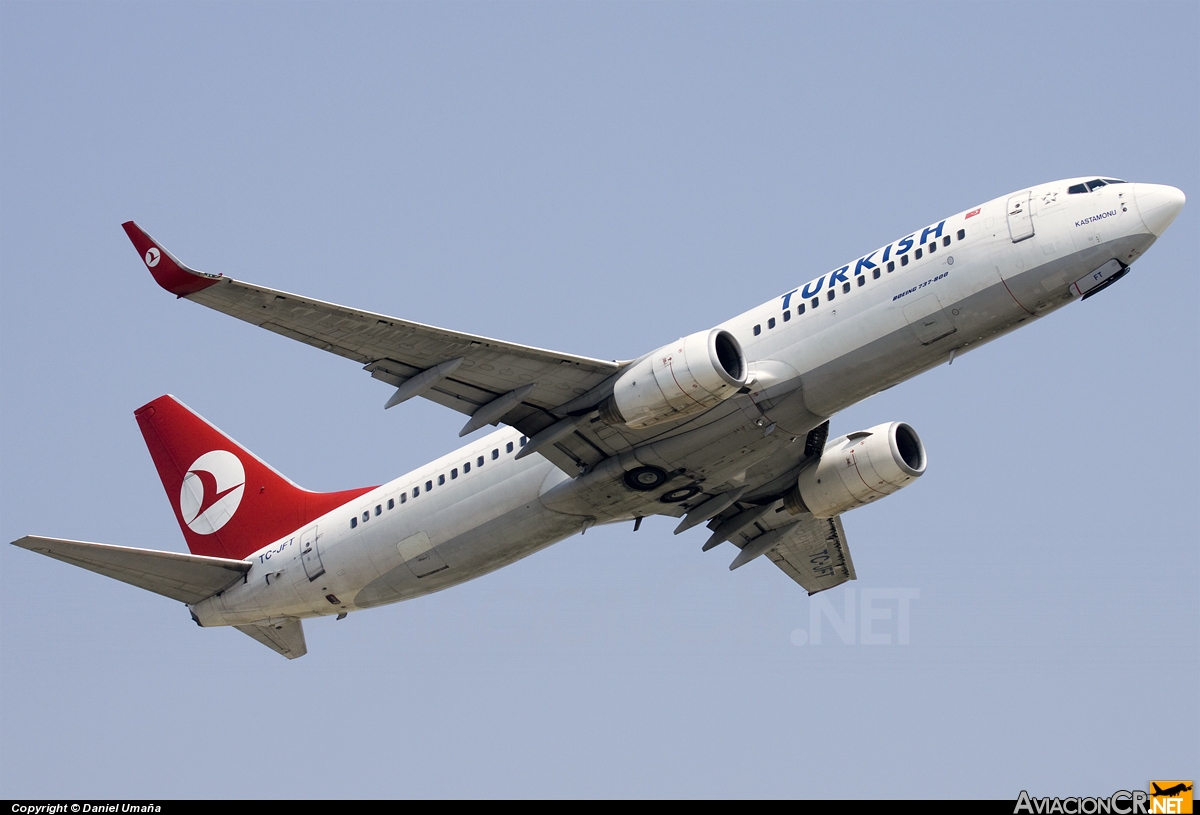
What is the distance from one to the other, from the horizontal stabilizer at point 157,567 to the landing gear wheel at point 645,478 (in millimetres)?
12385

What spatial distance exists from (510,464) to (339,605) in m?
7.04

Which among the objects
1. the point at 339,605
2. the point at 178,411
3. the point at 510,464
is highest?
the point at 178,411

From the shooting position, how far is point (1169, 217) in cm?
3481

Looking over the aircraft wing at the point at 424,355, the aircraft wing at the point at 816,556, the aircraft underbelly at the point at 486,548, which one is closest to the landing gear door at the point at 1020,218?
the aircraft wing at the point at 424,355

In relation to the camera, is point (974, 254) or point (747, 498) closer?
point (974, 254)

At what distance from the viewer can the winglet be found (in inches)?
1230

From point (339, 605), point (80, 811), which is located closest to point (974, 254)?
point (339, 605)

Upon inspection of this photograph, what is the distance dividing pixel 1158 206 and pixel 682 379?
12.0 metres

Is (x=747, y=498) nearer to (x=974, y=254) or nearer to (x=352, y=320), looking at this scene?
(x=974, y=254)

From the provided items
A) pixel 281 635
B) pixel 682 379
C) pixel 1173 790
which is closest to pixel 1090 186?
pixel 682 379

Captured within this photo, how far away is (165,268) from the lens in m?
31.2

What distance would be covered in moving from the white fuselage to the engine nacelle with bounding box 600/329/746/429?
5.10 feet

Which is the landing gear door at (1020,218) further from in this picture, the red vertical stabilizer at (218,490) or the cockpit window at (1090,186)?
the red vertical stabilizer at (218,490)

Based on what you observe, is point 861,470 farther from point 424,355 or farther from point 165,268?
point 165,268
